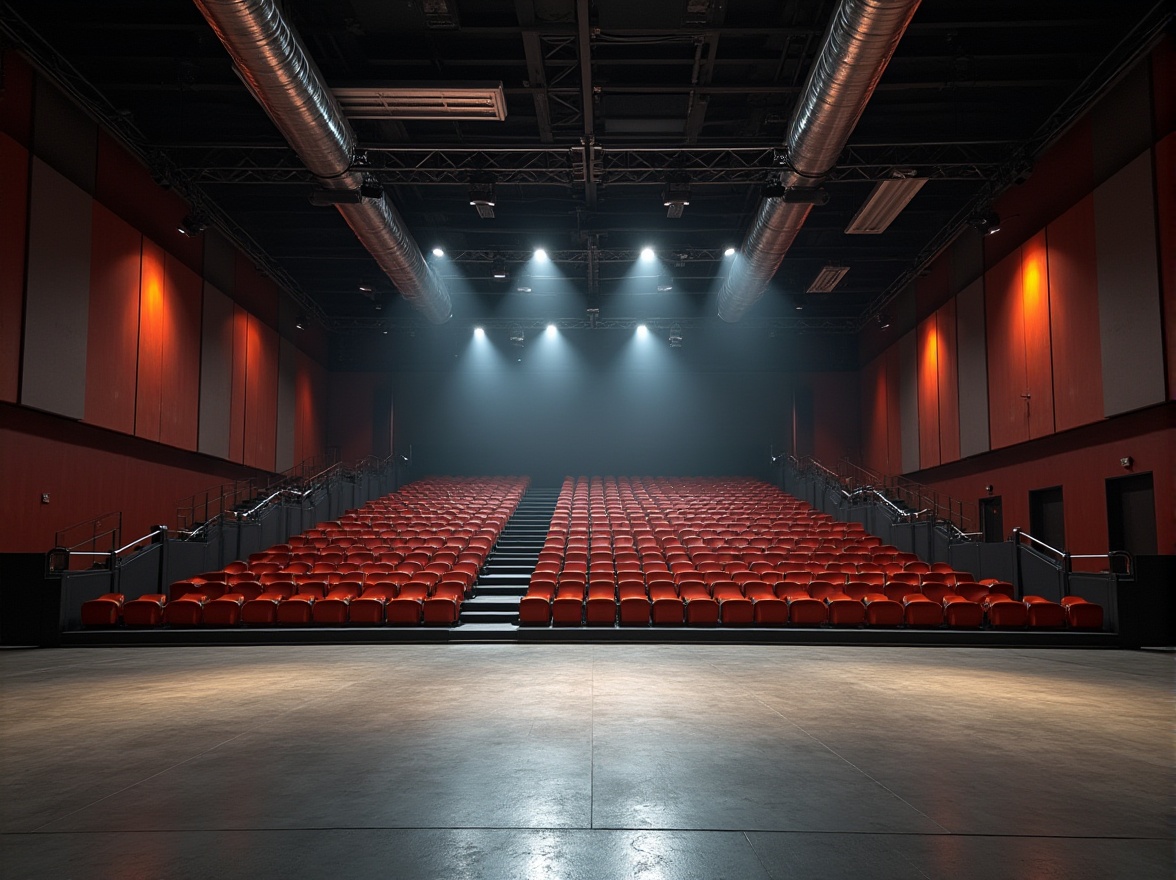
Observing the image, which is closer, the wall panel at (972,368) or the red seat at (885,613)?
the red seat at (885,613)

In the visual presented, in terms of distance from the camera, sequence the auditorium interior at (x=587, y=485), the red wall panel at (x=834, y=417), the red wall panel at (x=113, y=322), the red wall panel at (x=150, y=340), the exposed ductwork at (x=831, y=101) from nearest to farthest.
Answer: the auditorium interior at (x=587, y=485) < the exposed ductwork at (x=831, y=101) < the red wall panel at (x=113, y=322) < the red wall panel at (x=150, y=340) < the red wall panel at (x=834, y=417)

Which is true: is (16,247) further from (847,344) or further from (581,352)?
(847,344)

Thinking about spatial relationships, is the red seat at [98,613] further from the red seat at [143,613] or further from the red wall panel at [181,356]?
the red wall panel at [181,356]

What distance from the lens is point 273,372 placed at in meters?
18.7

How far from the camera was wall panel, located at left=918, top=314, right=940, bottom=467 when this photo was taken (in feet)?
55.3

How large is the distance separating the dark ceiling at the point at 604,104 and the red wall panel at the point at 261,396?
172 cm

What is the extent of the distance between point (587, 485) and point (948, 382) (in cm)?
897

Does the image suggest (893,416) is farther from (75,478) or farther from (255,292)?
(75,478)

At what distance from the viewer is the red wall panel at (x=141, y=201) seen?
478 inches

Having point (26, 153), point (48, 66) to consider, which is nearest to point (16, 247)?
point (26, 153)

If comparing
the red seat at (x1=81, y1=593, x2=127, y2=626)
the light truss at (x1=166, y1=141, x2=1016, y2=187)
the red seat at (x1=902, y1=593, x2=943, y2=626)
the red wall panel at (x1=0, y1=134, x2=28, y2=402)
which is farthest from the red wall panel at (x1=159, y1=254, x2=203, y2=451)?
the red seat at (x1=902, y1=593, x2=943, y2=626)

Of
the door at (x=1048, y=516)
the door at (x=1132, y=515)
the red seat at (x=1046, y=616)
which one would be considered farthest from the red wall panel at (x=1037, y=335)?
the red seat at (x=1046, y=616)

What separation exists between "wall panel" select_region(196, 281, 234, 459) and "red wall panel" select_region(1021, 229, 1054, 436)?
45.8 ft

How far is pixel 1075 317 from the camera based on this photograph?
11539mm
